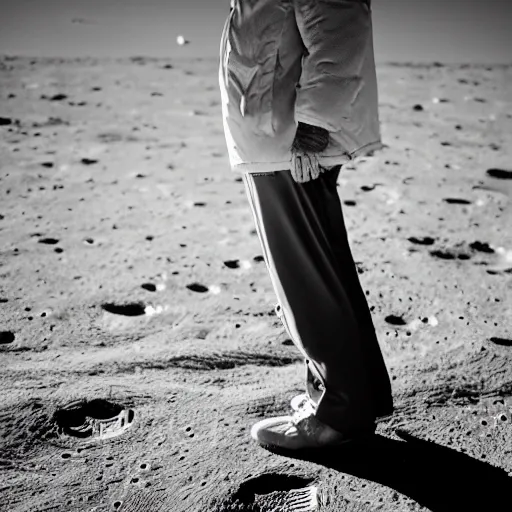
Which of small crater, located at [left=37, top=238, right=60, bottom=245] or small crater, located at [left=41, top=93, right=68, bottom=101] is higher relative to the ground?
small crater, located at [left=41, top=93, right=68, bottom=101]

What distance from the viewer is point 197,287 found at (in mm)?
3051

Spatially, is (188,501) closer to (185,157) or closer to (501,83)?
(185,157)

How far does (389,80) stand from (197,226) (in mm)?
3320

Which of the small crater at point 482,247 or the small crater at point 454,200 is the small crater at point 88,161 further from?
the small crater at point 482,247

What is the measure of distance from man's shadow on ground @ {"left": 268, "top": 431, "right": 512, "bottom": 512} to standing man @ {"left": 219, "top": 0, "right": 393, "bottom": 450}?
60 mm

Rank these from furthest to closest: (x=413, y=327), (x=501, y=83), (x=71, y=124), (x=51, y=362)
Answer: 1. (x=501, y=83)
2. (x=71, y=124)
3. (x=413, y=327)
4. (x=51, y=362)

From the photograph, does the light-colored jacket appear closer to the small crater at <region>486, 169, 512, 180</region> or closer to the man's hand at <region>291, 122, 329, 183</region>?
the man's hand at <region>291, 122, 329, 183</region>

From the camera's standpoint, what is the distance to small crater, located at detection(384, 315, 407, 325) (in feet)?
9.08

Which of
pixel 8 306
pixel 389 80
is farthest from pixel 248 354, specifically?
pixel 389 80

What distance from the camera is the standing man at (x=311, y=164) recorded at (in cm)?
167

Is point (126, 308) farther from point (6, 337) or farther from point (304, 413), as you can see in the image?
point (304, 413)

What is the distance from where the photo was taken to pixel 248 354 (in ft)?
8.50

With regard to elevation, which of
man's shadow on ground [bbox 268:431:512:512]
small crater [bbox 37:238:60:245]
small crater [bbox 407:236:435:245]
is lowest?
man's shadow on ground [bbox 268:431:512:512]

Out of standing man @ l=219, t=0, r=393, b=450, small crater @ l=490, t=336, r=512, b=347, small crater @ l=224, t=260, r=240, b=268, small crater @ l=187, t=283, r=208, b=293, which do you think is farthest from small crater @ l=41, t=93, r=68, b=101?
small crater @ l=490, t=336, r=512, b=347
